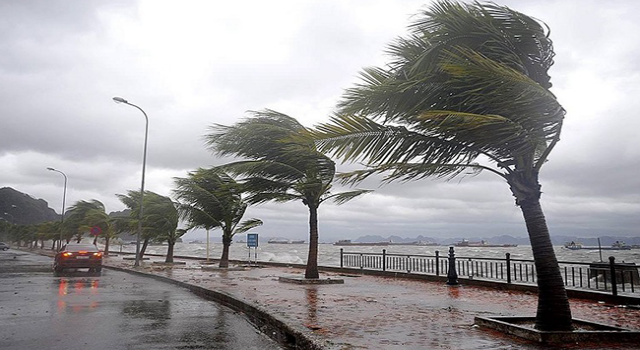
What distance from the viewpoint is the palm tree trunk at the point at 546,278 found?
707cm

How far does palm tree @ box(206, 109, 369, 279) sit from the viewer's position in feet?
53.7

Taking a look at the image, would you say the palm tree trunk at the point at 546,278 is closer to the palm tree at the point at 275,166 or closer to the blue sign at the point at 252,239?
the palm tree at the point at 275,166

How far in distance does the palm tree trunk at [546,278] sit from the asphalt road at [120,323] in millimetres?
3939

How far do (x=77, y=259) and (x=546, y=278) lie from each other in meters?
21.9

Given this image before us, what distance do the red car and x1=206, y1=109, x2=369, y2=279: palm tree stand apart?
34.0ft

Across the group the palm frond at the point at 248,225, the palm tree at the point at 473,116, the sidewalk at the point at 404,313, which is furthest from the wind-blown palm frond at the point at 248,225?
the palm tree at the point at 473,116

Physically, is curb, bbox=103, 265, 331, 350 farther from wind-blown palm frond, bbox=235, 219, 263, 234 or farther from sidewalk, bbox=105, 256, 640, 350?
wind-blown palm frond, bbox=235, 219, 263, 234

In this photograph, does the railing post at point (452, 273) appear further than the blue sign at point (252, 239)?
No

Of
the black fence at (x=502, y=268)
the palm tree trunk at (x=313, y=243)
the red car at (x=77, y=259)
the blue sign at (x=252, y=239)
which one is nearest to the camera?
the black fence at (x=502, y=268)

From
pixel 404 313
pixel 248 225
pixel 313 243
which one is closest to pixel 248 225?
pixel 248 225

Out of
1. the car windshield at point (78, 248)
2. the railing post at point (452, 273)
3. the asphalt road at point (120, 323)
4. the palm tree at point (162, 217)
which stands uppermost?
the palm tree at point (162, 217)

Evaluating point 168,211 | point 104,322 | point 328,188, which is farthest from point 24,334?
point 168,211

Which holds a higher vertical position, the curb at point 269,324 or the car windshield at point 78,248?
the car windshield at point 78,248

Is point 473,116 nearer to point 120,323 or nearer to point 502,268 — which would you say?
point 120,323
